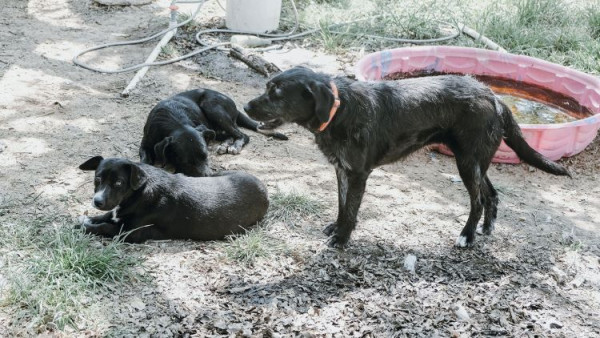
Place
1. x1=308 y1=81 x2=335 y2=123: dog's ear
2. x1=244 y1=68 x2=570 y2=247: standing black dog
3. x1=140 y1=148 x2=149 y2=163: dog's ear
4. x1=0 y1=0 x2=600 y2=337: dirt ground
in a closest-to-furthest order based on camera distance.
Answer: x1=0 y1=0 x2=600 y2=337: dirt ground → x1=308 y1=81 x2=335 y2=123: dog's ear → x1=244 y1=68 x2=570 y2=247: standing black dog → x1=140 y1=148 x2=149 y2=163: dog's ear

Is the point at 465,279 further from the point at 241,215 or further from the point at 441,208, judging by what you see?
the point at 241,215

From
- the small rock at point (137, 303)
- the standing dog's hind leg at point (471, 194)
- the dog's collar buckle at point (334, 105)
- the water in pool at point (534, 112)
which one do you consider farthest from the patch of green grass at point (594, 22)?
the small rock at point (137, 303)

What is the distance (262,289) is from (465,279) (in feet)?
5.19

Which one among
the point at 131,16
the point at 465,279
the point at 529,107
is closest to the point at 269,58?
the point at 131,16

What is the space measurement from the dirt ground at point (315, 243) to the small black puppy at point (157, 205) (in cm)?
16

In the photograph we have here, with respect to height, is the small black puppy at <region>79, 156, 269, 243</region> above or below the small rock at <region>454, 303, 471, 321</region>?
above

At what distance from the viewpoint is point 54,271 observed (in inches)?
177

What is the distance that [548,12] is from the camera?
11156 mm

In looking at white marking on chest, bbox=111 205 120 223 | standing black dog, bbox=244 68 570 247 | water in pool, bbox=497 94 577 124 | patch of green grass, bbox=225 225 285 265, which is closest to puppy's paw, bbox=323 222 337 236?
standing black dog, bbox=244 68 570 247

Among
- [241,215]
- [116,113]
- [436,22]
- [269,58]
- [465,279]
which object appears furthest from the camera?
[436,22]

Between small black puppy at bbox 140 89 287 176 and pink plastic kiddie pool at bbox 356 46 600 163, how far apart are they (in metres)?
1.55

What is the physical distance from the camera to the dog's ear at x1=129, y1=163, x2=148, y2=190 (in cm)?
514

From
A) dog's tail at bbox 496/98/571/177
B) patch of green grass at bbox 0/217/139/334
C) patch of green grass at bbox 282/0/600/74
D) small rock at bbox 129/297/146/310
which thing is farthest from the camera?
patch of green grass at bbox 282/0/600/74

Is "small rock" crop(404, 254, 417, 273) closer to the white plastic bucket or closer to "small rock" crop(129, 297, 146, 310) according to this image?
"small rock" crop(129, 297, 146, 310)
